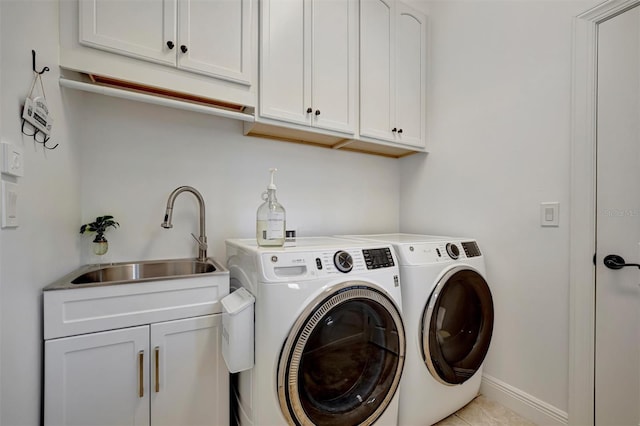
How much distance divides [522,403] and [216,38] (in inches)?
103

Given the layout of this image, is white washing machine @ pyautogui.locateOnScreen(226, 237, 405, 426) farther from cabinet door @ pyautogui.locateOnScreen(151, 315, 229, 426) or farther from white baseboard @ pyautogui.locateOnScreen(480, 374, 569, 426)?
white baseboard @ pyautogui.locateOnScreen(480, 374, 569, 426)

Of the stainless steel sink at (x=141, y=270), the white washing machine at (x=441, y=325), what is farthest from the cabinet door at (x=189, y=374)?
the white washing machine at (x=441, y=325)

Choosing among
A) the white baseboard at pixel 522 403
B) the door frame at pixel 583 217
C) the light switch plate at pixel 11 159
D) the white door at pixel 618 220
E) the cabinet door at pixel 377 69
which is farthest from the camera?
the cabinet door at pixel 377 69

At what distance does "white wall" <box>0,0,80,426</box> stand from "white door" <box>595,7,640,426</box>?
233 cm

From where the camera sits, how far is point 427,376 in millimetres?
1433

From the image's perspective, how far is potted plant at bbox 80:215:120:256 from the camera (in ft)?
4.72

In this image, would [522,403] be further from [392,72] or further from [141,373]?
[392,72]

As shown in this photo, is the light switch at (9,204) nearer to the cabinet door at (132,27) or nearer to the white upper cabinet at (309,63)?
the cabinet door at (132,27)

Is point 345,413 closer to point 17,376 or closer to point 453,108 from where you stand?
point 17,376

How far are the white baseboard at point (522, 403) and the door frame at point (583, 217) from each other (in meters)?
0.08

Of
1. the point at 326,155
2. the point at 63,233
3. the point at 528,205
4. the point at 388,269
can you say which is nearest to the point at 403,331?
the point at 388,269

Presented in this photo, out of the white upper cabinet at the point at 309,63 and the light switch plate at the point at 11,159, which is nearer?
the light switch plate at the point at 11,159

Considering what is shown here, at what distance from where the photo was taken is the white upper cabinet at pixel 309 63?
156 cm

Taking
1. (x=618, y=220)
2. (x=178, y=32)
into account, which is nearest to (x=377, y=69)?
(x=178, y=32)
